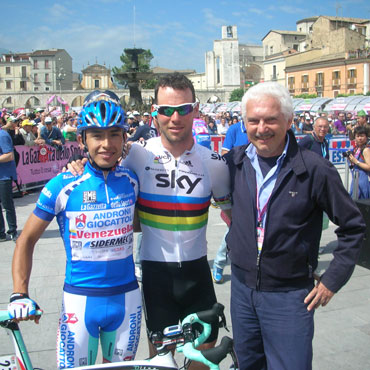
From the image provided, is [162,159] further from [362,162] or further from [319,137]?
[362,162]

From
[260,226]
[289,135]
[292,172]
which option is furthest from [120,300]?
[289,135]

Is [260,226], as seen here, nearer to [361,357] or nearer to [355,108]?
[361,357]

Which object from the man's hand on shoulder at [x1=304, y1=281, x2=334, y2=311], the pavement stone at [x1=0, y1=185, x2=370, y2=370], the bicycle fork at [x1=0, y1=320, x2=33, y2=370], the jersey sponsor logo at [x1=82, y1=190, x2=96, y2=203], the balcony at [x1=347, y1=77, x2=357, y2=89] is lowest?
the pavement stone at [x1=0, y1=185, x2=370, y2=370]

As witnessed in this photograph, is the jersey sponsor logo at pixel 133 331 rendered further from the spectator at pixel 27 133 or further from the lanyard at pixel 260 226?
the spectator at pixel 27 133

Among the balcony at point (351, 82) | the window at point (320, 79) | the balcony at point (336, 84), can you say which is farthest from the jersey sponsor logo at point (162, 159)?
the window at point (320, 79)

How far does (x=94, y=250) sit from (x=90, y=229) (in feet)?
0.40

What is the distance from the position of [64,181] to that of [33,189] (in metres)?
11.5

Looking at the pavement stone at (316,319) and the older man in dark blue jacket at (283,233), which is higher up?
the older man in dark blue jacket at (283,233)

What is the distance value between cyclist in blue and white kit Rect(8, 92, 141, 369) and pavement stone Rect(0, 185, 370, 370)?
1.64 m

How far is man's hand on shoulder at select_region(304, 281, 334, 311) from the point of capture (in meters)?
2.31

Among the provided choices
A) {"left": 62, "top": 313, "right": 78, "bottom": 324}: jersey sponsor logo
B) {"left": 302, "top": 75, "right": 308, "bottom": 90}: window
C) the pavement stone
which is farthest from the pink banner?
{"left": 302, "top": 75, "right": 308, "bottom": 90}: window

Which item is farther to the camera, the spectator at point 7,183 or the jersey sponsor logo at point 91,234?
the spectator at point 7,183

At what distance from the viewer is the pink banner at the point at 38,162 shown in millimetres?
12023

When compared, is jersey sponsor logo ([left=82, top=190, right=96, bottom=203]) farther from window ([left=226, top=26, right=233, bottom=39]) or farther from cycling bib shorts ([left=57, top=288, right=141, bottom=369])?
window ([left=226, top=26, right=233, bottom=39])
